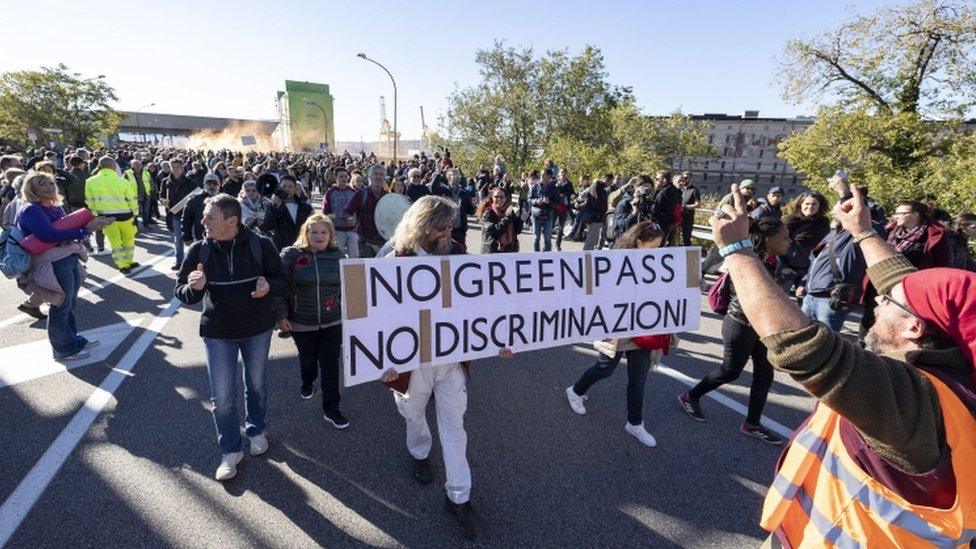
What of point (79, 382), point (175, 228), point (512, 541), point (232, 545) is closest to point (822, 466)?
point (512, 541)

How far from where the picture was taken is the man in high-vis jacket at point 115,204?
7645mm

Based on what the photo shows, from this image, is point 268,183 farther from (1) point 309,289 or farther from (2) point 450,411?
(2) point 450,411

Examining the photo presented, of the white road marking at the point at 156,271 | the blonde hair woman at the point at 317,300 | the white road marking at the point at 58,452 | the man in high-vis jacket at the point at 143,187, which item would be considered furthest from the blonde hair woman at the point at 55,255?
the man in high-vis jacket at the point at 143,187

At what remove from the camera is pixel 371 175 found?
6.76m

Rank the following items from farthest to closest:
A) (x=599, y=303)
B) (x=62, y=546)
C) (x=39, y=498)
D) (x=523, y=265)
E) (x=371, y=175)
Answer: (x=371, y=175), (x=599, y=303), (x=523, y=265), (x=39, y=498), (x=62, y=546)

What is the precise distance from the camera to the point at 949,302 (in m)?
1.29

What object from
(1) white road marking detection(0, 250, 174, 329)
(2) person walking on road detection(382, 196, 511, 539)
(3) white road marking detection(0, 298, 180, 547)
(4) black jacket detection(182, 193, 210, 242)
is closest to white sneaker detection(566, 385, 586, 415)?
(2) person walking on road detection(382, 196, 511, 539)

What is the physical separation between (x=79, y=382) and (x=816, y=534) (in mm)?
5589

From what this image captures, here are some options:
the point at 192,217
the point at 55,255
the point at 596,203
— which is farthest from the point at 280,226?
the point at 596,203

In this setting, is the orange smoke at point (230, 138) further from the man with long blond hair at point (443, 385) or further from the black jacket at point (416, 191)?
the man with long blond hair at point (443, 385)

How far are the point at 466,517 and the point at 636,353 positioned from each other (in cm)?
175

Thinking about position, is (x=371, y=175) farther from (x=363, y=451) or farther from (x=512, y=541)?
(x=512, y=541)

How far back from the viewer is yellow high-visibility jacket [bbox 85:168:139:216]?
300 inches

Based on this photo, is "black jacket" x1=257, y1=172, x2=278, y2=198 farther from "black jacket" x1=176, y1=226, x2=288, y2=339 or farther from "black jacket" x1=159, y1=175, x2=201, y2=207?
"black jacket" x1=176, y1=226, x2=288, y2=339
